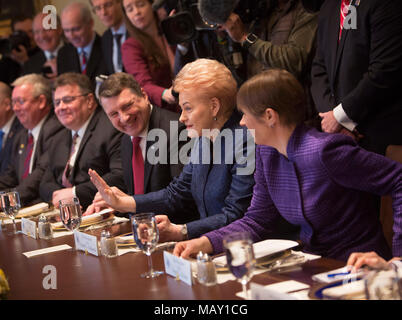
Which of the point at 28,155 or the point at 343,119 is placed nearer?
the point at 343,119

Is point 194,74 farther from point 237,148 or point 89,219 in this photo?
point 89,219

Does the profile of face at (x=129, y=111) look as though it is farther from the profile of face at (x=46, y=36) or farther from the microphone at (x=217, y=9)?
the profile of face at (x=46, y=36)

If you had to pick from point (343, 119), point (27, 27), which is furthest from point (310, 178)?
point (27, 27)

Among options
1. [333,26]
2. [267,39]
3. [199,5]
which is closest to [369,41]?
[333,26]

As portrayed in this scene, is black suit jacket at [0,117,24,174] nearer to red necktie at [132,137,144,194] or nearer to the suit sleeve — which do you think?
red necktie at [132,137,144,194]

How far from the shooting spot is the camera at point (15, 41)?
18.7 feet

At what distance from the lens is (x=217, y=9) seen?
3.00m

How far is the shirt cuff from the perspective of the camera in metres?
2.59

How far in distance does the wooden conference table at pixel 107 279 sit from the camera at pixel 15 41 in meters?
3.88

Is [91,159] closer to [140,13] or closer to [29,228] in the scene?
[140,13]

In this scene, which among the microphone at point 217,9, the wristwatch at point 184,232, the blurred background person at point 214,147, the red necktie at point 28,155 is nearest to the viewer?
the wristwatch at point 184,232

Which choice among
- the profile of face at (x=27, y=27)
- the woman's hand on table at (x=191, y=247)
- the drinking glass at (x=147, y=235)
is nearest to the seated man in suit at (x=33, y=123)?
the profile of face at (x=27, y=27)

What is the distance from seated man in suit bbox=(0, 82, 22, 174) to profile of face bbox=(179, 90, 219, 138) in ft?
10.3

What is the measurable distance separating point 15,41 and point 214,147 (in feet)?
12.6
